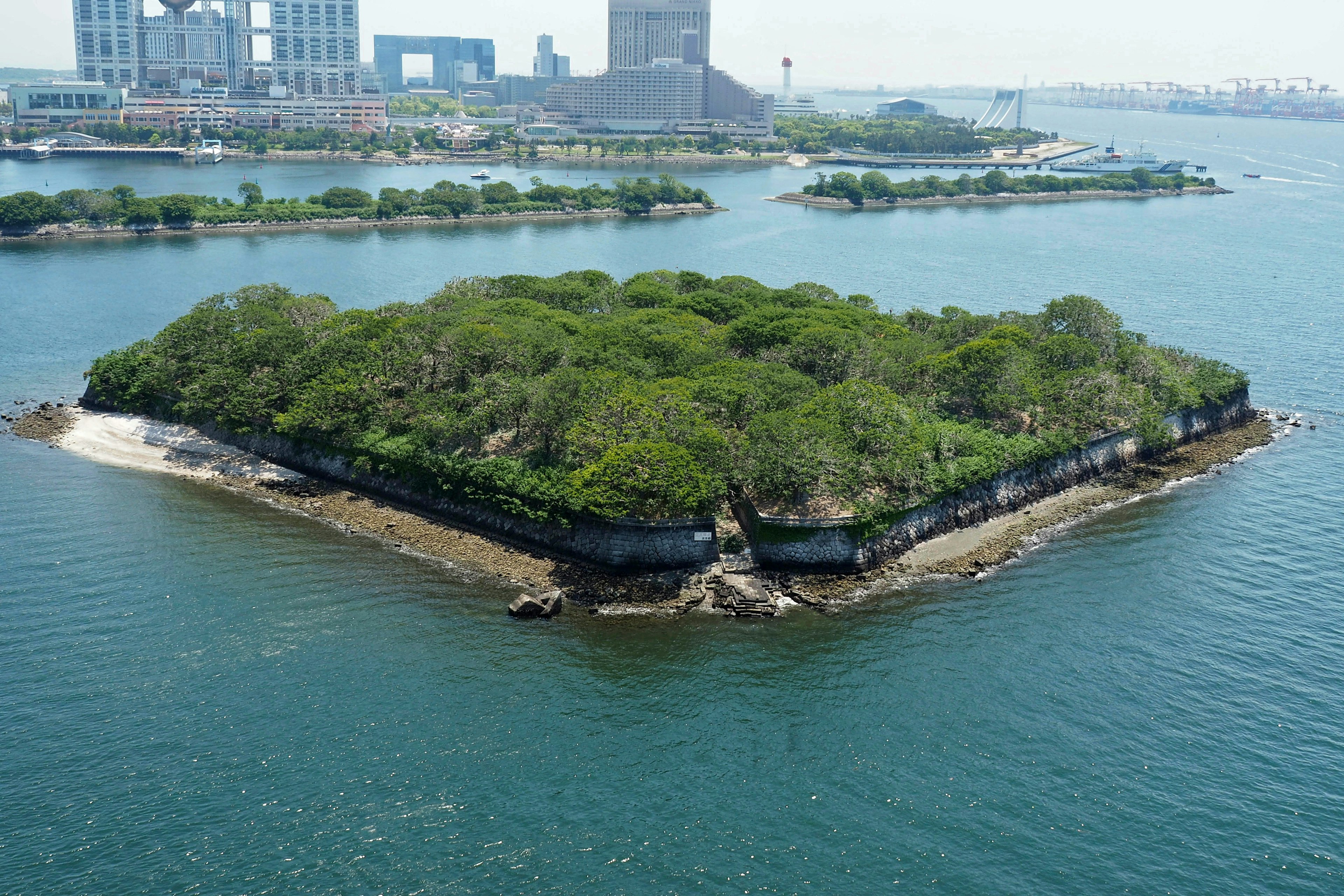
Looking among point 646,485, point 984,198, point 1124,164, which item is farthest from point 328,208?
point 1124,164

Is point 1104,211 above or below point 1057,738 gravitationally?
above

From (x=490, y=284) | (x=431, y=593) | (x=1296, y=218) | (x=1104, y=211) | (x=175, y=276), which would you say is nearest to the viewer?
(x=431, y=593)

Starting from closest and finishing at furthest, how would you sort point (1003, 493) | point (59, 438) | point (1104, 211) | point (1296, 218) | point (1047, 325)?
point (1003, 493) < point (59, 438) < point (1047, 325) < point (1296, 218) < point (1104, 211)

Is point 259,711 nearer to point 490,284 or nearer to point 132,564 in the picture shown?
point 132,564

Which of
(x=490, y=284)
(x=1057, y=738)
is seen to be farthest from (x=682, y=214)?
(x=1057, y=738)

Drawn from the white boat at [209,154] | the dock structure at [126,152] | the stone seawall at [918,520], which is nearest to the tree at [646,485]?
the stone seawall at [918,520]

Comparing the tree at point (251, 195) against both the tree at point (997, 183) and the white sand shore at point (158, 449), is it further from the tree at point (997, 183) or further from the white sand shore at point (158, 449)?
the tree at point (997, 183)

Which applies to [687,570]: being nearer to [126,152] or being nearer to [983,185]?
[983,185]

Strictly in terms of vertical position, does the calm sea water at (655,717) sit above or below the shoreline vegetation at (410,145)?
below
